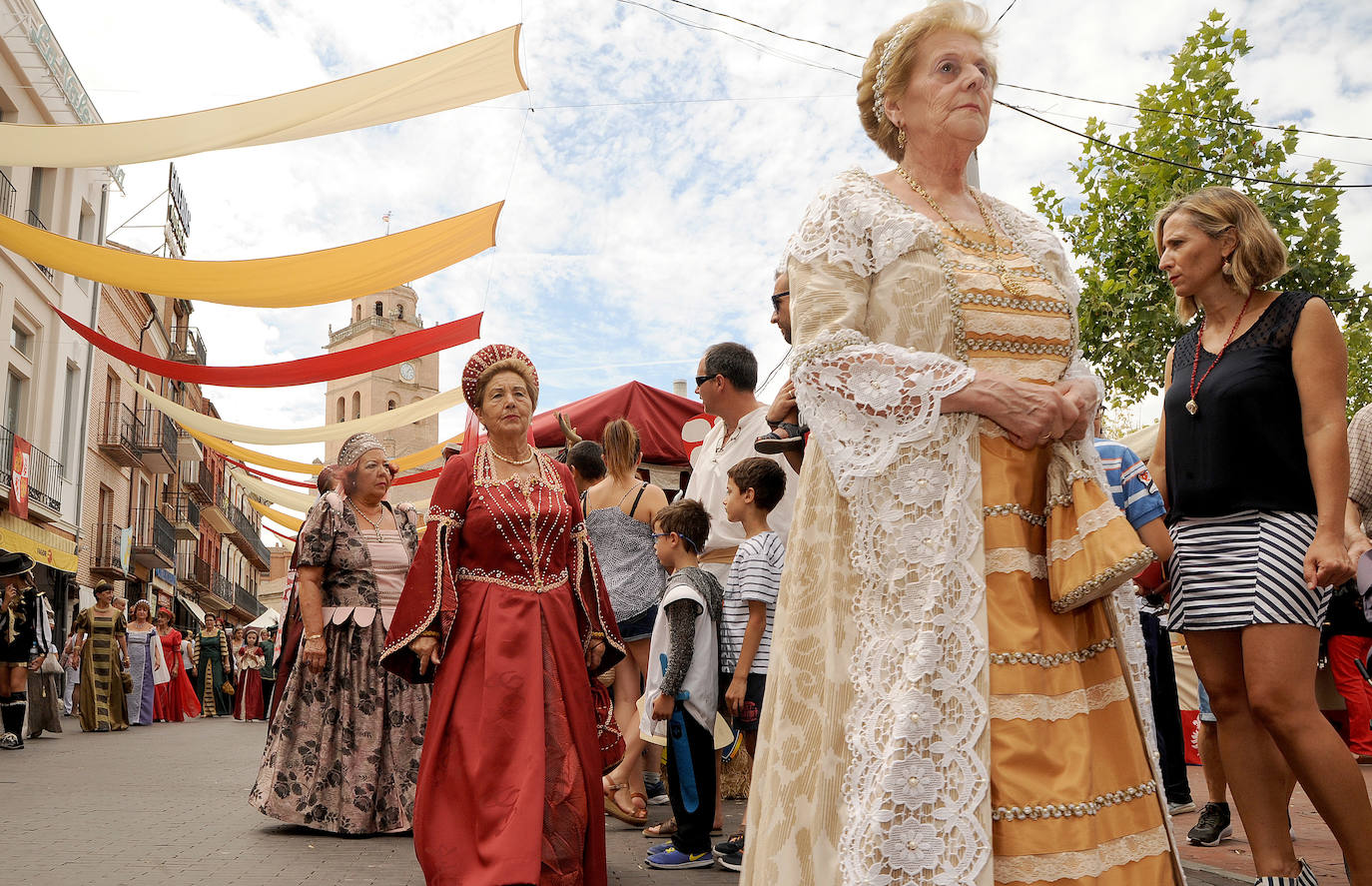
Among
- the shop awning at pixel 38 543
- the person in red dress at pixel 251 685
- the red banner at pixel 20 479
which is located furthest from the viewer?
the person in red dress at pixel 251 685

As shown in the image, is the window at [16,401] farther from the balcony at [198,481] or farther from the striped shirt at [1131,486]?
the striped shirt at [1131,486]

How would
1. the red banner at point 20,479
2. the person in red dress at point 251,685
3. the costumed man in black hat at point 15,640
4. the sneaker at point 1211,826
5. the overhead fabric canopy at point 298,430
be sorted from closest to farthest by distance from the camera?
1. the sneaker at point 1211,826
2. the costumed man in black hat at point 15,640
3. the overhead fabric canopy at point 298,430
4. the red banner at point 20,479
5. the person in red dress at point 251,685

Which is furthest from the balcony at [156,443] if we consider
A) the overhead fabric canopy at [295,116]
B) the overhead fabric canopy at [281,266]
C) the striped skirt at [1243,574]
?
the striped skirt at [1243,574]

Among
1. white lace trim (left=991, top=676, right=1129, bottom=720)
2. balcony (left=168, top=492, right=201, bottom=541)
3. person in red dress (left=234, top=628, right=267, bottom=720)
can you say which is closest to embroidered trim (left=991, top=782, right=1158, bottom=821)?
white lace trim (left=991, top=676, right=1129, bottom=720)

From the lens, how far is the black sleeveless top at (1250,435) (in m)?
3.29

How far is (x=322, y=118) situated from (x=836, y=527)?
25.3 feet

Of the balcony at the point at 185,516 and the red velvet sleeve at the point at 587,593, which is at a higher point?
the balcony at the point at 185,516

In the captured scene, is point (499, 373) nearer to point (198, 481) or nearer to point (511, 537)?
point (511, 537)

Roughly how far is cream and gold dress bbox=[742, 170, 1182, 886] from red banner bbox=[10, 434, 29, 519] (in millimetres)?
22554

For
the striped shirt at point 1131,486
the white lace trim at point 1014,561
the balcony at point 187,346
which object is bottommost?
the white lace trim at point 1014,561

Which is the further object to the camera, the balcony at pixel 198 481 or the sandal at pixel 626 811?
the balcony at pixel 198 481

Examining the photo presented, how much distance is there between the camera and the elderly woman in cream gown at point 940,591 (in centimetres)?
216

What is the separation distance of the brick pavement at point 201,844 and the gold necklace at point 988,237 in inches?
103

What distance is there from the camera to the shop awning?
69.5 feet
